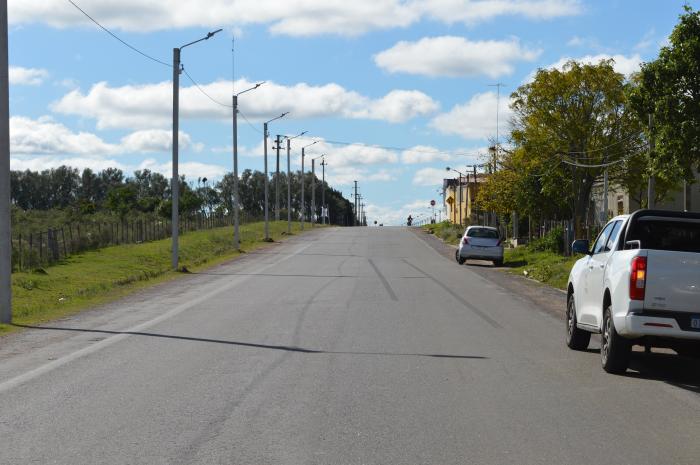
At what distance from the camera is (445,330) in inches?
580

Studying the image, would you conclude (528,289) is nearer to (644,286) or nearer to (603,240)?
(603,240)

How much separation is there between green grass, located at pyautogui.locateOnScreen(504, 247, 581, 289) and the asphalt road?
10.9 meters

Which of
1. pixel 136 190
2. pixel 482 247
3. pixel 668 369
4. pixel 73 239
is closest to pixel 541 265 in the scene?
pixel 482 247

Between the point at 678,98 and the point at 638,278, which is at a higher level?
the point at 678,98

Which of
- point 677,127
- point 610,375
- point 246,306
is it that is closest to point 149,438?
point 610,375

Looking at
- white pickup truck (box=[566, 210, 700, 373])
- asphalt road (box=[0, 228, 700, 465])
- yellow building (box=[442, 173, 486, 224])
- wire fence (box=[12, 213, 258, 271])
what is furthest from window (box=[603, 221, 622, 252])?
yellow building (box=[442, 173, 486, 224])

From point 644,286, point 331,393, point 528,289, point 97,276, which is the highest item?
point 644,286

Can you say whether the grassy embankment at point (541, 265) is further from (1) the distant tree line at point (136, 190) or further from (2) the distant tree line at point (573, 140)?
(1) the distant tree line at point (136, 190)

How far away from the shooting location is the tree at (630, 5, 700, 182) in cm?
2495

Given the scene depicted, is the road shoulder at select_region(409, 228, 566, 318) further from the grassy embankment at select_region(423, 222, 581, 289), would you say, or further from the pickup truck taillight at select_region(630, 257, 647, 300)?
the pickup truck taillight at select_region(630, 257, 647, 300)

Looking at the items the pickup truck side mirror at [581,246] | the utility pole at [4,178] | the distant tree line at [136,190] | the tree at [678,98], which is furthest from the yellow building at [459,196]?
the pickup truck side mirror at [581,246]

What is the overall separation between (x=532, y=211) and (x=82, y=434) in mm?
47711

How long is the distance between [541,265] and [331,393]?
26086 mm

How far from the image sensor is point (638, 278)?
32.1 ft
